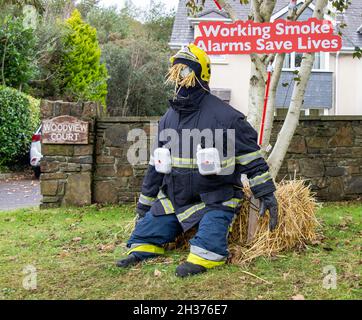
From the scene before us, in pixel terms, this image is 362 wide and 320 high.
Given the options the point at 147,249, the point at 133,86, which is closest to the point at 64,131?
the point at 147,249

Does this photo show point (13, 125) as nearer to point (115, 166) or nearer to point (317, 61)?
point (115, 166)

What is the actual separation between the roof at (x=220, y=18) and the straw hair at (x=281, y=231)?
46.4ft

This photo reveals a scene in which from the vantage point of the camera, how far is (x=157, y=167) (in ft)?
14.3

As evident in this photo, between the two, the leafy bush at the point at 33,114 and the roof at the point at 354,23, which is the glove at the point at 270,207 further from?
the roof at the point at 354,23

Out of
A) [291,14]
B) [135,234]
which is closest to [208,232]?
[135,234]

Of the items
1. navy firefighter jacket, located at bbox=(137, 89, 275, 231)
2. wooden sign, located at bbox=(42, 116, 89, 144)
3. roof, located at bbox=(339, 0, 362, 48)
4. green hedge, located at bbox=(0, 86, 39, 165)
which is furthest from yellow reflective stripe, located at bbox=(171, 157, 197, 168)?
roof, located at bbox=(339, 0, 362, 48)

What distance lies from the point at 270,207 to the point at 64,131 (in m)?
4.19

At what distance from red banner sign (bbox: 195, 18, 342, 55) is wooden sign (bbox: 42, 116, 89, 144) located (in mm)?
3418

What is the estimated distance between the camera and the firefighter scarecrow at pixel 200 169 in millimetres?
4137

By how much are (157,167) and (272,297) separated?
5.13ft

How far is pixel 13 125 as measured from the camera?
13219 millimetres

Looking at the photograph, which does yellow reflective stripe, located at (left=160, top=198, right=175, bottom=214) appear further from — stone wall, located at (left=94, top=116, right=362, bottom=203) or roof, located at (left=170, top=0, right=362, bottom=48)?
roof, located at (left=170, top=0, right=362, bottom=48)

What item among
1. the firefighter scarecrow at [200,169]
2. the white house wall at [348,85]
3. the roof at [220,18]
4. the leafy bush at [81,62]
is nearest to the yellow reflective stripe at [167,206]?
the firefighter scarecrow at [200,169]

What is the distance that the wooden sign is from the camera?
24.4 ft
